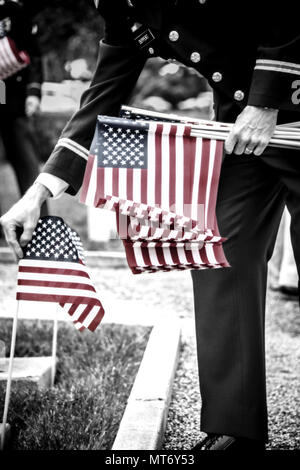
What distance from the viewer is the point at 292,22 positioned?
186cm

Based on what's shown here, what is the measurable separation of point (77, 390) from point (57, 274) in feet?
2.82

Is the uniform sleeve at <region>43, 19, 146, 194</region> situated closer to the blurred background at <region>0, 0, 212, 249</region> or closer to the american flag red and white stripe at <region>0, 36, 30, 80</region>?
the blurred background at <region>0, 0, 212, 249</region>

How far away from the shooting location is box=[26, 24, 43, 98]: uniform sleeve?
446 centimetres

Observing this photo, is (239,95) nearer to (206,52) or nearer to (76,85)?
(206,52)

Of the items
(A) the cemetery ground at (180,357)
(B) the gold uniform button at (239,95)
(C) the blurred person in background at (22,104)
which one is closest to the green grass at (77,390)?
(A) the cemetery ground at (180,357)

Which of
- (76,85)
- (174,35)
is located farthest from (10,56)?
(76,85)

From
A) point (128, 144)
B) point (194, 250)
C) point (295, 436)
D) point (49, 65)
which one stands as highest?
point (49, 65)

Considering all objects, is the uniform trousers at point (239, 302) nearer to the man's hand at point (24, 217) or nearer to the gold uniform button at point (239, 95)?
the gold uniform button at point (239, 95)

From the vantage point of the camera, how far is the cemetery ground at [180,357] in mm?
2551

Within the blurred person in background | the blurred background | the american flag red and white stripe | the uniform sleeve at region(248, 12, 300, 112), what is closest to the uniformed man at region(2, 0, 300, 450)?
the uniform sleeve at region(248, 12, 300, 112)

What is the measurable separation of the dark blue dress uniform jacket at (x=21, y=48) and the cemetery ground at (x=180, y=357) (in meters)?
1.39

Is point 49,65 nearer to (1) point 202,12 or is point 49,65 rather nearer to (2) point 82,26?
(2) point 82,26
